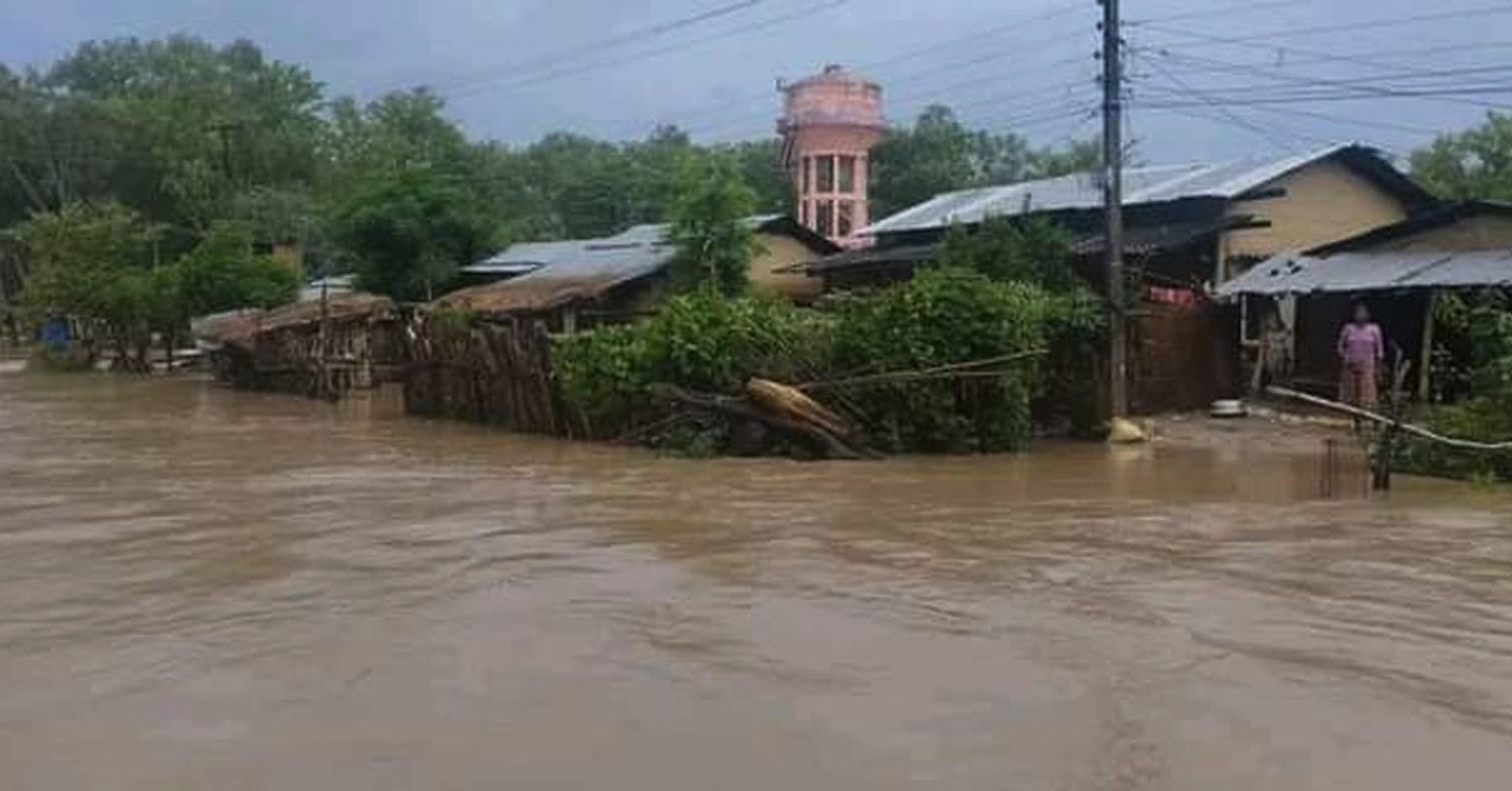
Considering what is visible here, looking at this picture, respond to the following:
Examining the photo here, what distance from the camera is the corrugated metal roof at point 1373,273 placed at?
17562mm

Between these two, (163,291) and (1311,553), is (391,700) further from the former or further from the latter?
(163,291)

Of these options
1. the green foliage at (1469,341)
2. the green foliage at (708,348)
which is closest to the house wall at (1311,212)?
the green foliage at (1469,341)

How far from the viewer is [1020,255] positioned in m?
19.9

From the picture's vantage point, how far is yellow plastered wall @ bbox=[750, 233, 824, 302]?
29.2 metres

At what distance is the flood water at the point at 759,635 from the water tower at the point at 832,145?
36893 mm

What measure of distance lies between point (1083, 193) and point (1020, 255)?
6367mm

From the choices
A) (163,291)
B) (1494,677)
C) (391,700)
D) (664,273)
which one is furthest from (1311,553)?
(163,291)

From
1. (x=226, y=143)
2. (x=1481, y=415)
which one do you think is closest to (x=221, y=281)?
(x=226, y=143)

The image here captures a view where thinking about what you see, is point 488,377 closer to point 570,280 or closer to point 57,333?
point 570,280

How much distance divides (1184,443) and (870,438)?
12.0 ft

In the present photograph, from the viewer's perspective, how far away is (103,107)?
54906 millimetres

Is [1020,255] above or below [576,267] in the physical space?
below

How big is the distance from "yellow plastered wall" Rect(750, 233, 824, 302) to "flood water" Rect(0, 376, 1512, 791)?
1540cm

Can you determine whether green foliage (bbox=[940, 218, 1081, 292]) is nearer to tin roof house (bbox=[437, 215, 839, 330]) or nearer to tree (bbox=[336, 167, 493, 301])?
tin roof house (bbox=[437, 215, 839, 330])
